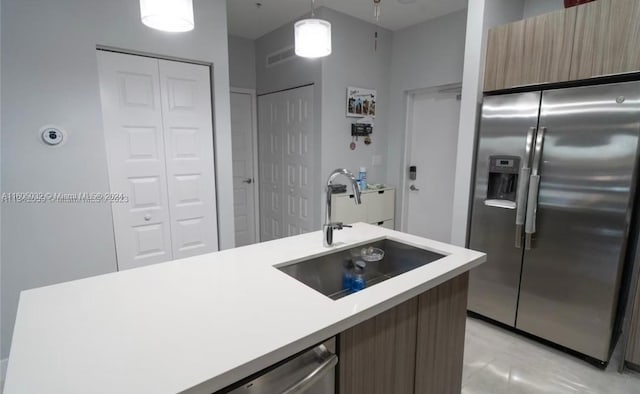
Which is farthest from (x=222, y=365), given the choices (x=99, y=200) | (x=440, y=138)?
(x=440, y=138)

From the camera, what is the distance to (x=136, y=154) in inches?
93.2

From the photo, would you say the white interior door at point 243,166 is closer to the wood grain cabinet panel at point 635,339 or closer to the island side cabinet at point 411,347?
the island side cabinet at point 411,347

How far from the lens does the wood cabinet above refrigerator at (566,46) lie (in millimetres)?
1800

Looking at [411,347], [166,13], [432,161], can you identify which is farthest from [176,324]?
[432,161]

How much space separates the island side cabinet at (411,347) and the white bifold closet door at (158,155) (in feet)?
6.59

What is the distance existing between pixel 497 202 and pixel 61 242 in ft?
10.1

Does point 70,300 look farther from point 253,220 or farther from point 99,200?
point 253,220

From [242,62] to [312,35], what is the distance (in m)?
2.91

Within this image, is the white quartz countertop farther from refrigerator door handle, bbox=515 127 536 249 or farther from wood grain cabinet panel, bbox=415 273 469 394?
refrigerator door handle, bbox=515 127 536 249

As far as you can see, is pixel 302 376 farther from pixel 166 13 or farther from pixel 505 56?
pixel 505 56

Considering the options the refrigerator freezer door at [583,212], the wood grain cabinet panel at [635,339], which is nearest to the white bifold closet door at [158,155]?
the refrigerator freezer door at [583,212]

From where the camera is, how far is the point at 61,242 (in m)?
2.12

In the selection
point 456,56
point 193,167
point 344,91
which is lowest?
point 193,167

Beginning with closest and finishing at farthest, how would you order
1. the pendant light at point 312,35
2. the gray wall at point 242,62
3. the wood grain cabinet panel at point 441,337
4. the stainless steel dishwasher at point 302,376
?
the stainless steel dishwasher at point 302,376, the wood grain cabinet panel at point 441,337, the pendant light at point 312,35, the gray wall at point 242,62
